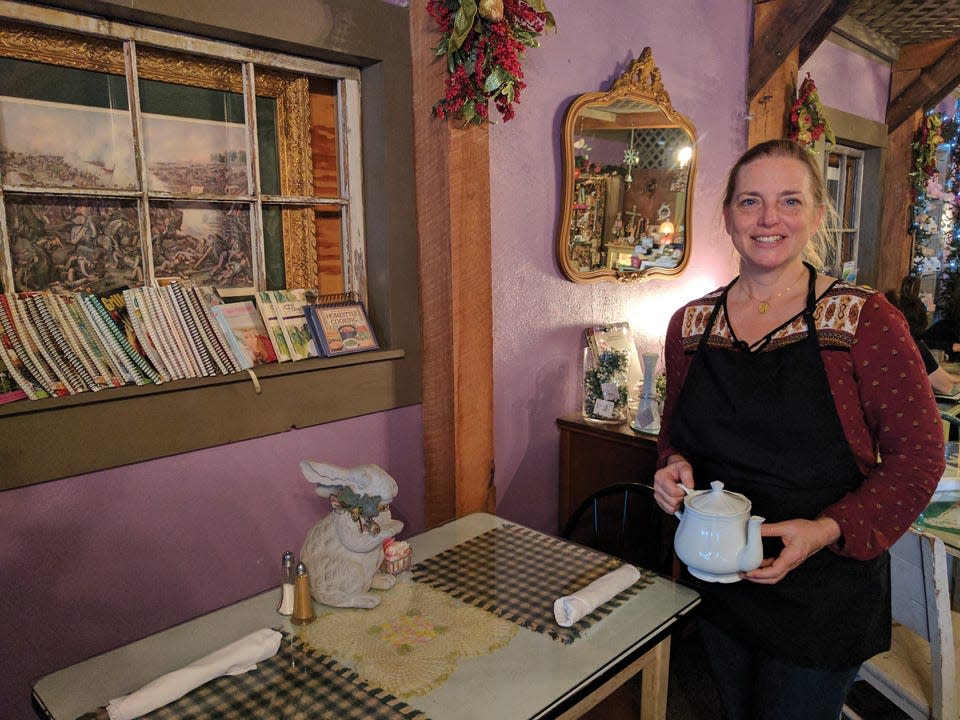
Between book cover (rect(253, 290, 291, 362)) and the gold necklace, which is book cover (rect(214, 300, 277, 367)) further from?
the gold necklace

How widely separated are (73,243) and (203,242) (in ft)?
1.08

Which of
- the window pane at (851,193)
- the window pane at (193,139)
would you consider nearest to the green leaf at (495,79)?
the window pane at (193,139)

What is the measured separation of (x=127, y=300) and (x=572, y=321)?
1.66m

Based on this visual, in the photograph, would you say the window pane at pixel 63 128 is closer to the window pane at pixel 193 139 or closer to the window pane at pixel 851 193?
the window pane at pixel 193 139

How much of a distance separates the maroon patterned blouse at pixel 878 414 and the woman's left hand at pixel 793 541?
33 mm

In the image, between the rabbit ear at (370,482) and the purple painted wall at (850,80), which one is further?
the purple painted wall at (850,80)

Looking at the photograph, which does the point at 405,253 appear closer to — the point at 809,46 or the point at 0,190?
the point at 0,190

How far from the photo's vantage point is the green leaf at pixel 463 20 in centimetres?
197

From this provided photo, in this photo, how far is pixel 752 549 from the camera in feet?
4.10

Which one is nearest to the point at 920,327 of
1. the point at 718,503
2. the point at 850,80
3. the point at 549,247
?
the point at 850,80

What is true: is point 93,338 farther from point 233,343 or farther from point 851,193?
point 851,193

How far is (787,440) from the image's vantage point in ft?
4.57

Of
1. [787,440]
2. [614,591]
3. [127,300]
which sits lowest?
[614,591]

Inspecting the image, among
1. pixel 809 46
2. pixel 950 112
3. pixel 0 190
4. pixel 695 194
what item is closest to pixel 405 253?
pixel 0 190
